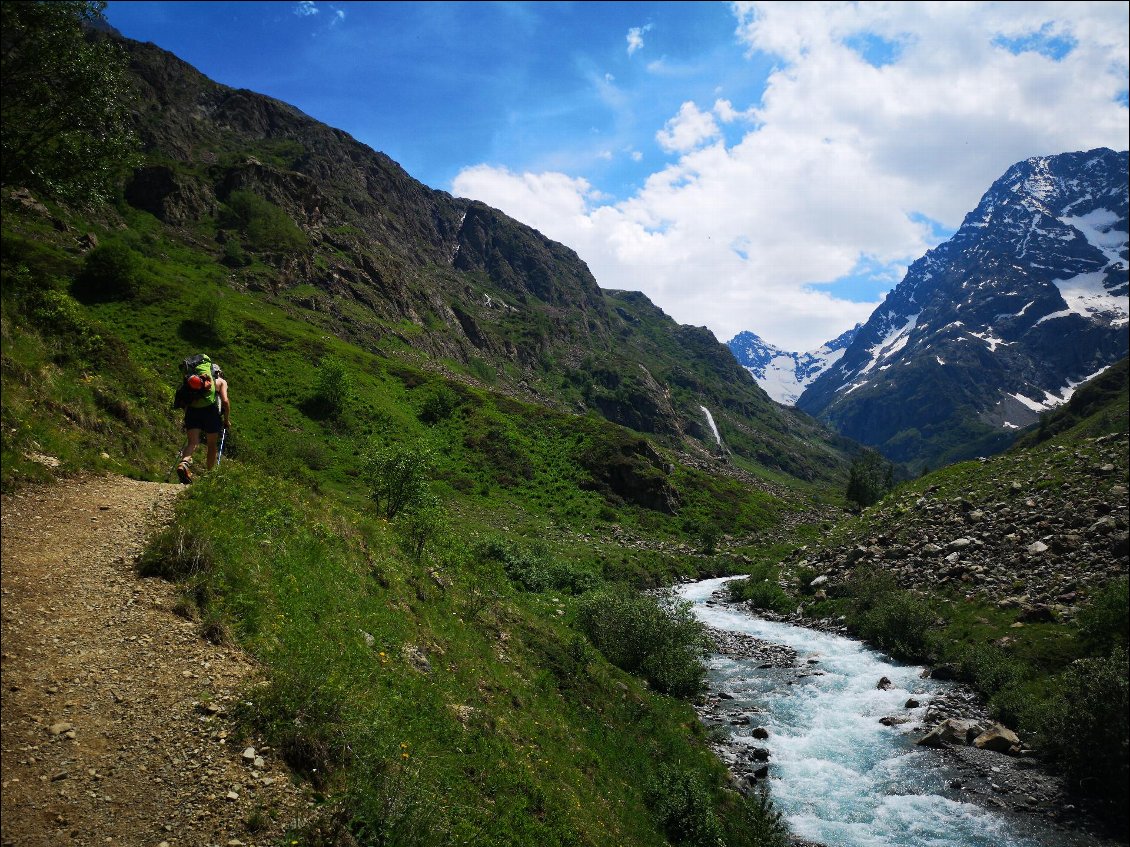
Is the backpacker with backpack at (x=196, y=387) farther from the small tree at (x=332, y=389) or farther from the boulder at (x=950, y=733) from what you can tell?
the small tree at (x=332, y=389)

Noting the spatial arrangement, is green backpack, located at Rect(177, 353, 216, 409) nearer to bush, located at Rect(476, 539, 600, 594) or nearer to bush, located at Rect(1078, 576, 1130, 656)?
bush, located at Rect(476, 539, 600, 594)

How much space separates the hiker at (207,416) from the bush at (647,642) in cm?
2033

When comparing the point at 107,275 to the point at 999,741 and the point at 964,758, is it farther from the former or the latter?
the point at 999,741

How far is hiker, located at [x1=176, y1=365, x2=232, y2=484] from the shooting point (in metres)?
14.4

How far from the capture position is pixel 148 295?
65.6 meters

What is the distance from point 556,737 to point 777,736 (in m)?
13.3

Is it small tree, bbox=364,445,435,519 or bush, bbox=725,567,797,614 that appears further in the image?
bush, bbox=725,567,797,614

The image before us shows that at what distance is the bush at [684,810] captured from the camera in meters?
16.7

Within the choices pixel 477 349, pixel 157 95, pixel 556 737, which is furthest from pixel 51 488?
pixel 157 95

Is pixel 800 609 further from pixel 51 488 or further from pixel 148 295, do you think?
pixel 148 295

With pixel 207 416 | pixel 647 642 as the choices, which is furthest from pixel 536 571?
pixel 207 416

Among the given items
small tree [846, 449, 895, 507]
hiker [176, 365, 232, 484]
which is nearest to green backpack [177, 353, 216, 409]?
hiker [176, 365, 232, 484]

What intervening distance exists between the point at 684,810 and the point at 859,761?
10192 mm

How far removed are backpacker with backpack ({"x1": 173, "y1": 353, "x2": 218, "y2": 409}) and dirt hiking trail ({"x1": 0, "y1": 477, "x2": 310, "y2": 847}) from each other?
4528mm
